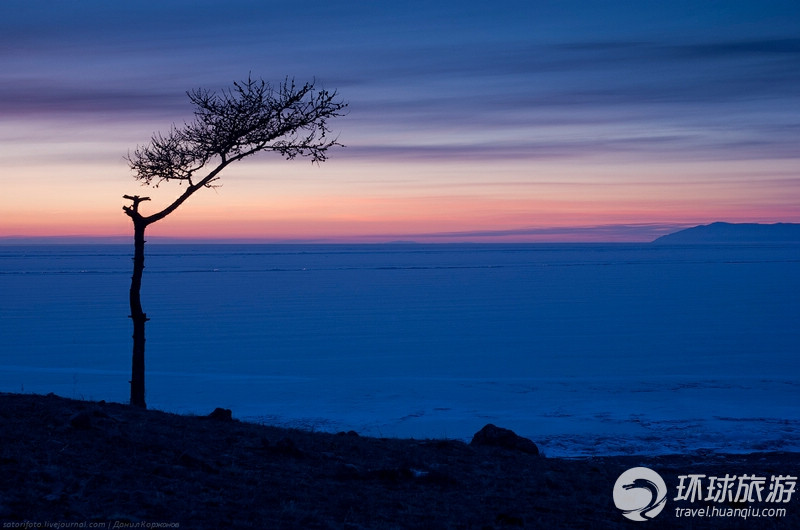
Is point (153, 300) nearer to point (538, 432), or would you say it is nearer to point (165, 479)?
point (538, 432)

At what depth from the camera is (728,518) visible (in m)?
10.7

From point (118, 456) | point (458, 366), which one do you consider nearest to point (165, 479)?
point (118, 456)

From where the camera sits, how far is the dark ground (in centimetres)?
903

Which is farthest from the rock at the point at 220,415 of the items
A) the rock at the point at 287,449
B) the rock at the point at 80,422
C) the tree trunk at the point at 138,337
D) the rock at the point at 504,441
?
the rock at the point at 504,441

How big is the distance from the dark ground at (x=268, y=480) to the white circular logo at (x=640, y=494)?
0.15 metres

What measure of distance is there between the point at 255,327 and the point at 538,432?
2197 cm

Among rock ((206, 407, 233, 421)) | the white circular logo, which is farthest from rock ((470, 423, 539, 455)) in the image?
rock ((206, 407, 233, 421))

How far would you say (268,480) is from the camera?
34.8 feet

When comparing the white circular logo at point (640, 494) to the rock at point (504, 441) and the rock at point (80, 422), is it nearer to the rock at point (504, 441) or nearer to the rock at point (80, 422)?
the rock at point (504, 441)

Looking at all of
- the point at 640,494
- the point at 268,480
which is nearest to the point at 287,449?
the point at 268,480

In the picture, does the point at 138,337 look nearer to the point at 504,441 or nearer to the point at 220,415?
the point at 220,415

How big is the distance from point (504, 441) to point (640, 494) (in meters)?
3.99

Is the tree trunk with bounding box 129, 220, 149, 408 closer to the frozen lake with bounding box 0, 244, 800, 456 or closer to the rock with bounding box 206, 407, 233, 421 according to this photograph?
the rock with bounding box 206, 407, 233, 421

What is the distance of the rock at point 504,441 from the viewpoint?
1527 centimetres
